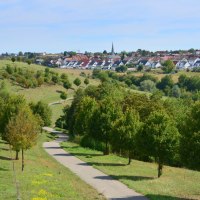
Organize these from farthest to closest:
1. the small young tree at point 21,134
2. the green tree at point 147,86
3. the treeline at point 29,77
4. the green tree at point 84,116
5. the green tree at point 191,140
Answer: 1. the green tree at point 147,86
2. the treeline at point 29,77
3. the green tree at point 84,116
4. the small young tree at point 21,134
5. the green tree at point 191,140

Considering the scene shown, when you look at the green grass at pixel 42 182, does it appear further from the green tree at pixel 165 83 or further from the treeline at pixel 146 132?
the green tree at pixel 165 83

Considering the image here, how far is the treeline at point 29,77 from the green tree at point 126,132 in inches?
2285

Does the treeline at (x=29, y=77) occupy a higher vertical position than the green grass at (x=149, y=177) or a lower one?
higher

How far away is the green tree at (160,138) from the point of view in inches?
1436

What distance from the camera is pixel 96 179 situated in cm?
3375

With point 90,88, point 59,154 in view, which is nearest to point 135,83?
point 90,88

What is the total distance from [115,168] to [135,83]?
369 feet

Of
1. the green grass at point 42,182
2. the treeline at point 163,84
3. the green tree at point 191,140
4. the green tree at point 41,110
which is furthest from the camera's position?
the treeline at point 163,84

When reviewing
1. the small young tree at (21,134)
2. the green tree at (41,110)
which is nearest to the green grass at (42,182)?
the small young tree at (21,134)

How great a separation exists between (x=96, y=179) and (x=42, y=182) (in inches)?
267

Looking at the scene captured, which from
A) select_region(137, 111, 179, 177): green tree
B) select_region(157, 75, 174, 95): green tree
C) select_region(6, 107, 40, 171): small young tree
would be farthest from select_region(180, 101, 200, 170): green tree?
select_region(157, 75, 174, 95): green tree

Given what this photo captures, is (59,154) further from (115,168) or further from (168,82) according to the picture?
(168,82)

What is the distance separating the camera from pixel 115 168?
4031 cm

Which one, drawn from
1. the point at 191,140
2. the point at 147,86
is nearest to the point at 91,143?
the point at 191,140
